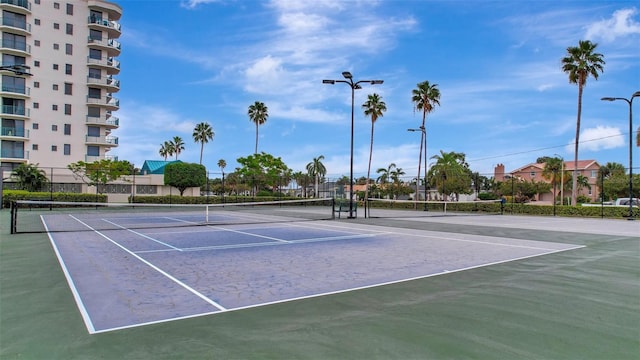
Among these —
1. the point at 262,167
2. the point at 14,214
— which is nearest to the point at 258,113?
the point at 262,167

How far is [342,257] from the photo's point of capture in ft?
31.5

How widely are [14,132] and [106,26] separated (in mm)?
18266

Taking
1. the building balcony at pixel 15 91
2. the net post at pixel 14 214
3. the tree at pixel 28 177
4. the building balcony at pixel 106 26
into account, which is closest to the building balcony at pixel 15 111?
the building balcony at pixel 15 91

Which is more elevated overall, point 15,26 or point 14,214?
point 15,26

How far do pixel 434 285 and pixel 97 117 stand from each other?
60.1 meters

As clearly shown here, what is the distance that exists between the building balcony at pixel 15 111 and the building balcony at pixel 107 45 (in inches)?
469

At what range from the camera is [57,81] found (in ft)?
173

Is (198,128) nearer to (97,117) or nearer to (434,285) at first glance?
(97,117)

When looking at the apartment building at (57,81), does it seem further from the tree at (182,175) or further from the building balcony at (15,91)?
the tree at (182,175)

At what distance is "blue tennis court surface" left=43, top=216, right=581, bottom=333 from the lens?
554cm

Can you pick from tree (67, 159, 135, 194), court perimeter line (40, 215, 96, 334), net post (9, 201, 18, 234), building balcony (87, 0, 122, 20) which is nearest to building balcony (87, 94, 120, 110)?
building balcony (87, 0, 122, 20)

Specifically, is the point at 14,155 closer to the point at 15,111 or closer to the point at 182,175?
the point at 15,111

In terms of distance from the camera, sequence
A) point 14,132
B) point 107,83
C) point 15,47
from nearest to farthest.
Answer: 1. point 15,47
2. point 14,132
3. point 107,83

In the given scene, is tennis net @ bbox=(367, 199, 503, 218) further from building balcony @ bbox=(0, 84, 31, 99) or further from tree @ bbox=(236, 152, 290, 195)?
building balcony @ bbox=(0, 84, 31, 99)
